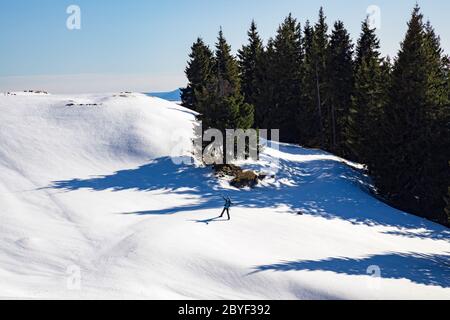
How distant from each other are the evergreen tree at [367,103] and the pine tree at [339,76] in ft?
4.19

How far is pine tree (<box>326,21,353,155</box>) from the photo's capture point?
45812mm

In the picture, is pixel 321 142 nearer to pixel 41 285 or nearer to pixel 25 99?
pixel 25 99

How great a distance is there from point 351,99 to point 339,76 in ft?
18.4

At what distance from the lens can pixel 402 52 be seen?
3111 cm

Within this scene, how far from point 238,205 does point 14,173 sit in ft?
44.3

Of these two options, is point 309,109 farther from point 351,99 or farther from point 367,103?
point 367,103

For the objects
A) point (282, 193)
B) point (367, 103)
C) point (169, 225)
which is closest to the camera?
point (169, 225)

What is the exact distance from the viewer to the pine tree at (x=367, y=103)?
3325cm

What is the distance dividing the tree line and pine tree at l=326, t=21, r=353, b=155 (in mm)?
111

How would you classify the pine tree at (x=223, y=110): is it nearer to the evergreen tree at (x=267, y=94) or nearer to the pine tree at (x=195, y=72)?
the evergreen tree at (x=267, y=94)

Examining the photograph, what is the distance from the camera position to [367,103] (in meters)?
37.2

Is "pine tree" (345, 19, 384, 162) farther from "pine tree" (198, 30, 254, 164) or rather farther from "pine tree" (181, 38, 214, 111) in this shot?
"pine tree" (181, 38, 214, 111)

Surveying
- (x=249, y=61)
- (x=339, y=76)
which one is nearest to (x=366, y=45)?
(x=339, y=76)

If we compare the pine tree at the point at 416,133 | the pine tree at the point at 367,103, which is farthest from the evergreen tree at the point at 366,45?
the pine tree at the point at 416,133
